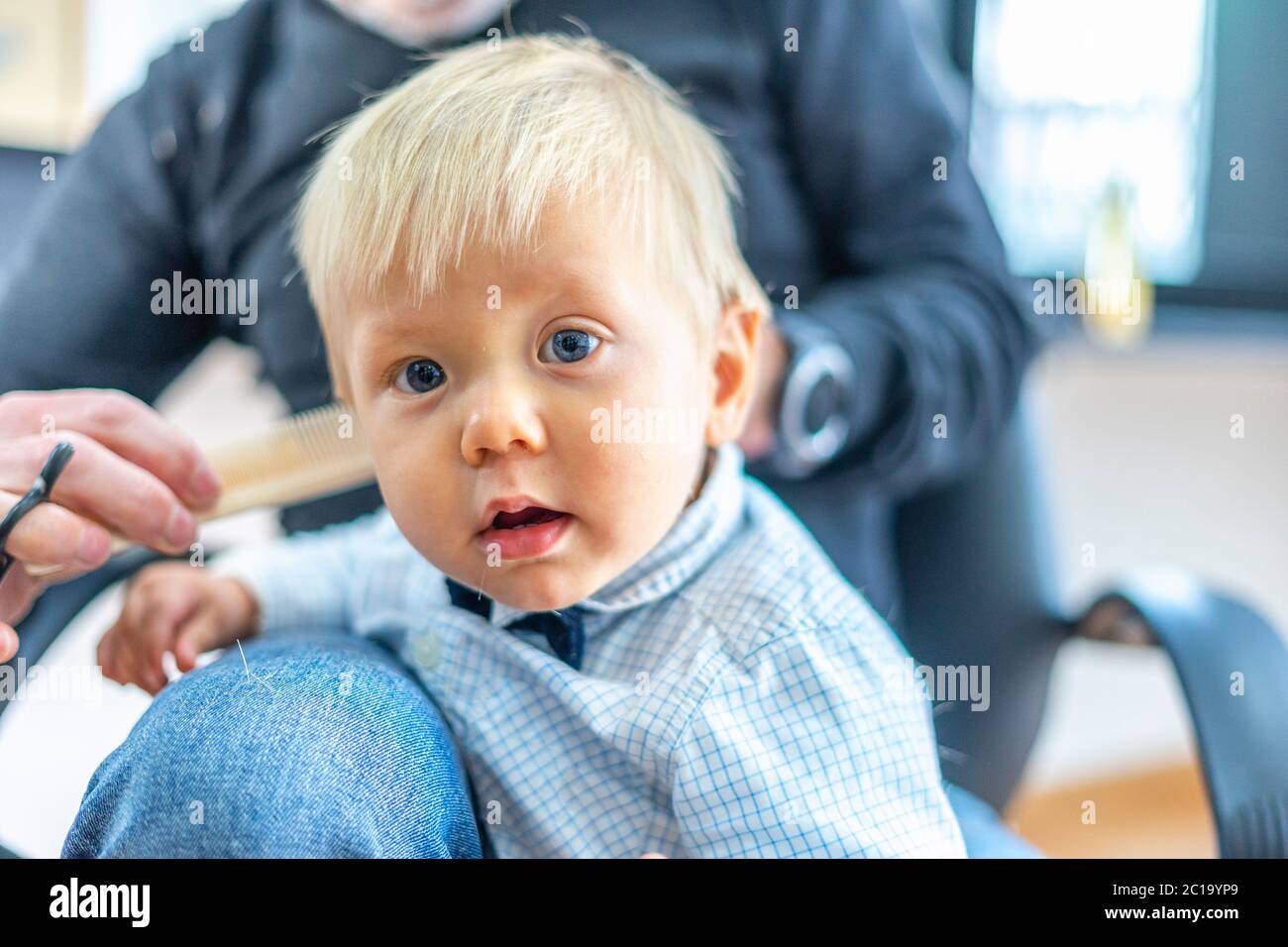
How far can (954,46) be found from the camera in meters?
0.65

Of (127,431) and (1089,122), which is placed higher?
(1089,122)

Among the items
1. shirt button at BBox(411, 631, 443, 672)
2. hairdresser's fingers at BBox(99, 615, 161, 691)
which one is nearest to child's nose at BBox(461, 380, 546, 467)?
shirt button at BBox(411, 631, 443, 672)

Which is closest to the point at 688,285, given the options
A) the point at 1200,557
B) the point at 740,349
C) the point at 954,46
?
the point at 740,349

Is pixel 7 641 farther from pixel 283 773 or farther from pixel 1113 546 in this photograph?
pixel 1113 546

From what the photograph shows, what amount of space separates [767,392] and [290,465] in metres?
0.23

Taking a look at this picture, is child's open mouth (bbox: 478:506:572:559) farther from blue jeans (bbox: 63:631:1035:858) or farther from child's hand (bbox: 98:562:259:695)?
child's hand (bbox: 98:562:259:695)

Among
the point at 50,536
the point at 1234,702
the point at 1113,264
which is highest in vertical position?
the point at 1113,264

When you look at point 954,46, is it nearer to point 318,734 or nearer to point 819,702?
point 819,702

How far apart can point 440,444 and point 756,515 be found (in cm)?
15

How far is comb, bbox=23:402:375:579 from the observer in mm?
504

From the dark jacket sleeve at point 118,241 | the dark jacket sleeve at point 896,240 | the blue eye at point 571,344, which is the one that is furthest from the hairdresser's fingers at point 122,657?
the dark jacket sleeve at point 896,240

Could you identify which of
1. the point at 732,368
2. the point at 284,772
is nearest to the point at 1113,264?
the point at 732,368

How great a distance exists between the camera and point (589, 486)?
44 centimetres

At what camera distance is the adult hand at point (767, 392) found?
55 cm
